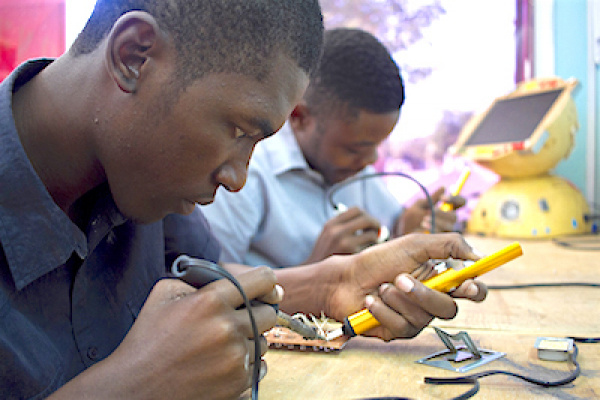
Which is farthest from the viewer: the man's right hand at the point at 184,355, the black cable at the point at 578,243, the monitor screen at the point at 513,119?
the monitor screen at the point at 513,119

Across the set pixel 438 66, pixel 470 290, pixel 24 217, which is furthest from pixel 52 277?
pixel 438 66

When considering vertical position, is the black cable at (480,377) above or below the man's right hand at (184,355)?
below

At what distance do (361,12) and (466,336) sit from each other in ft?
7.20

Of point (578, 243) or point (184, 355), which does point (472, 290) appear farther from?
point (578, 243)

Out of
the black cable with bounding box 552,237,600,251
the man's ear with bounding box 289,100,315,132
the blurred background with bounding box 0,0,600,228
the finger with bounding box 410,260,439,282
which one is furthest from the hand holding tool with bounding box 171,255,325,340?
the blurred background with bounding box 0,0,600,228

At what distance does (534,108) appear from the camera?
2.17 metres

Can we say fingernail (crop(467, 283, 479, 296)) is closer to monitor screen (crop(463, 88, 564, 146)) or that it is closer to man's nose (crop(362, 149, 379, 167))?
man's nose (crop(362, 149, 379, 167))

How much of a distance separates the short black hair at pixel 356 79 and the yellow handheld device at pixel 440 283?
0.59m

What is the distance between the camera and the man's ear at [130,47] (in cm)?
51

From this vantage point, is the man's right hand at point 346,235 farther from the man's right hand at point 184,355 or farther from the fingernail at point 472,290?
the man's right hand at point 184,355

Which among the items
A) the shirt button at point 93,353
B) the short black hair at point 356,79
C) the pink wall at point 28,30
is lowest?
the shirt button at point 93,353

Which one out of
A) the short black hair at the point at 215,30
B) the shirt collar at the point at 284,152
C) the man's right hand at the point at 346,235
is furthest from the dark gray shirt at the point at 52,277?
the shirt collar at the point at 284,152

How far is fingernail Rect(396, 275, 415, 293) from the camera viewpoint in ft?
2.32

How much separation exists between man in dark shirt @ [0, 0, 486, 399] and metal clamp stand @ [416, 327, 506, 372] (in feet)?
0.76
